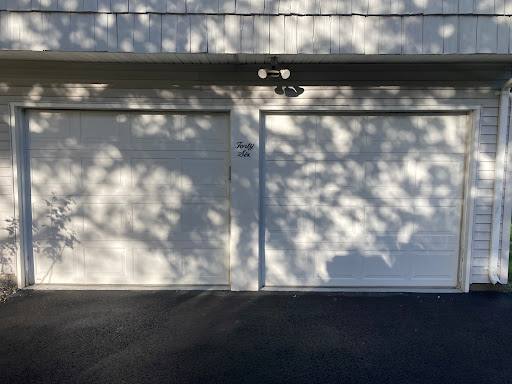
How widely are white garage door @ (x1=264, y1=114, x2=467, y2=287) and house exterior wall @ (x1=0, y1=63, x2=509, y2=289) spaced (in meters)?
0.21

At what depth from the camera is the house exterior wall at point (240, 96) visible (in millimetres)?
4445

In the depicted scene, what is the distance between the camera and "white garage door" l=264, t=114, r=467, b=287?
4.61 m

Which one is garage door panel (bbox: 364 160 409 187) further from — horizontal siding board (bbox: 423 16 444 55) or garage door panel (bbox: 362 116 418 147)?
horizontal siding board (bbox: 423 16 444 55)

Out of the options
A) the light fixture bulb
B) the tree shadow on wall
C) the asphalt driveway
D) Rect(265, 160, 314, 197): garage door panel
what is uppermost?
the light fixture bulb

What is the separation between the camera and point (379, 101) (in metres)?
4.49

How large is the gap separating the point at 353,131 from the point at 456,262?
2141mm

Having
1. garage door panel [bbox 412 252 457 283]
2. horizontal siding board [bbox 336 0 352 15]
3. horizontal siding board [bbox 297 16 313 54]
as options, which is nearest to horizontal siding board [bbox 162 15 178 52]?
horizontal siding board [bbox 297 16 313 54]

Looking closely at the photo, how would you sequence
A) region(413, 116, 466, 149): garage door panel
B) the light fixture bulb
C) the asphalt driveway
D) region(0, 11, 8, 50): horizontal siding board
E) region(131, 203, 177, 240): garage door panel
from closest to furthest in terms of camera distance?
the asphalt driveway
region(0, 11, 8, 50): horizontal siding board
the light fixture bulb
region(413, 116, 466, 149): garage door panel
region(131, 203, 177, 240): garage door panel

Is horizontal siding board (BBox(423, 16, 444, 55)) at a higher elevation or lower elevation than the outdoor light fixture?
higher

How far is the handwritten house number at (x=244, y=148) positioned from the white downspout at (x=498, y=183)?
119 inches

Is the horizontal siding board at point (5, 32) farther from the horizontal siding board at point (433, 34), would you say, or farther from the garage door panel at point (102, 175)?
the horizontal siding board at point (433, 34)

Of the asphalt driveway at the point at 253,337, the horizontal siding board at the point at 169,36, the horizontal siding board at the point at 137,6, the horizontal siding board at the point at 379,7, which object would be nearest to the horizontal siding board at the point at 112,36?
the horizontal siding board at the point at 137,6

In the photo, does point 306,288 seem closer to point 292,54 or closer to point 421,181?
point 421,181

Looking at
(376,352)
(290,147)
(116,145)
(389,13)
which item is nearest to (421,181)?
(290,147)
